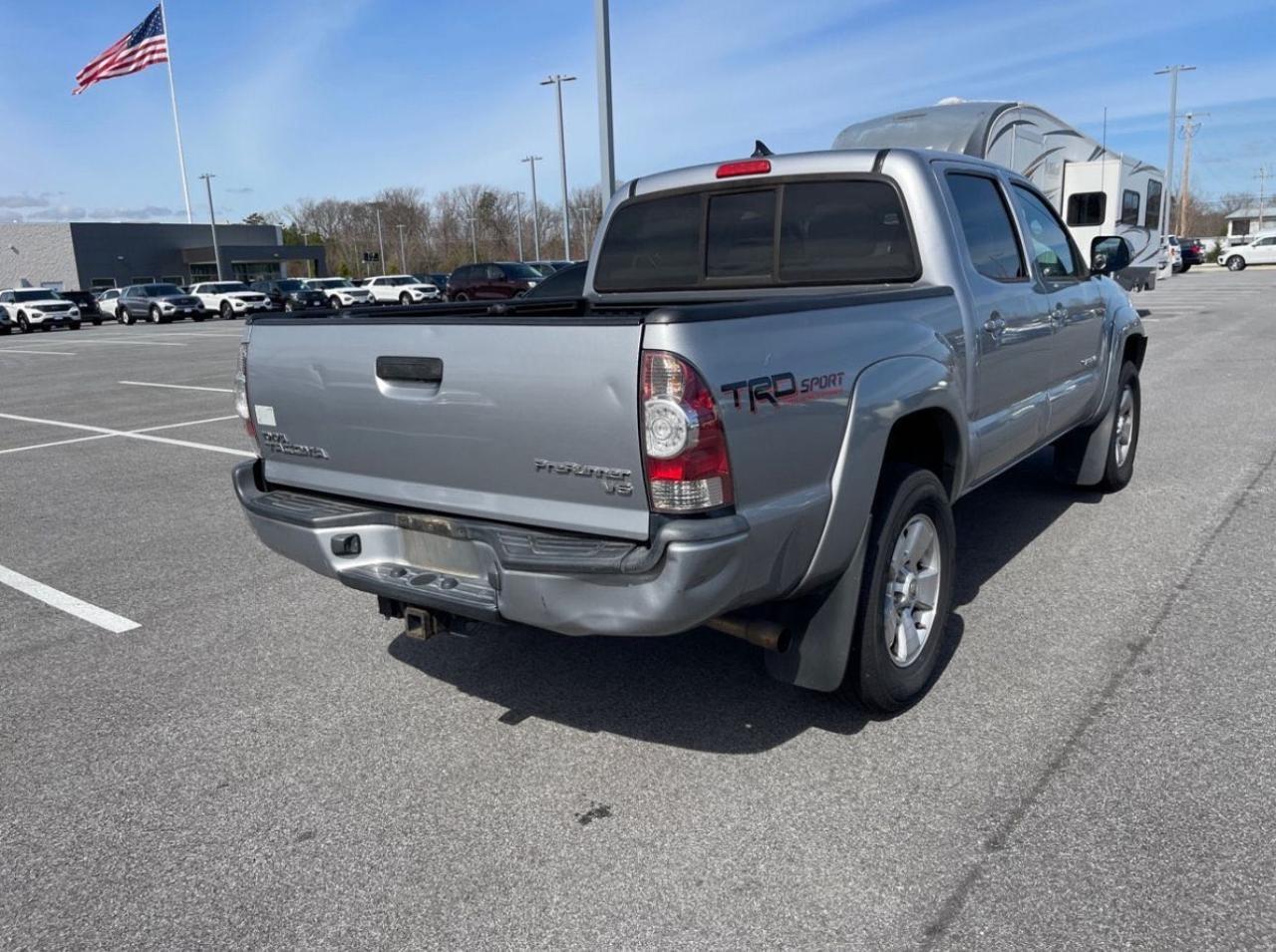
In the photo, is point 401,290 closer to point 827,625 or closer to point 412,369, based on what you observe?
point 412,369

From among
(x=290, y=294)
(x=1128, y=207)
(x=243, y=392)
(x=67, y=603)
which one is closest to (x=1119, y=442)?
(x=243, y=392)

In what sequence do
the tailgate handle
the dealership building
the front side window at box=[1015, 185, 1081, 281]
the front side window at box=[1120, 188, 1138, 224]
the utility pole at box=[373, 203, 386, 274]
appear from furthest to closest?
the utility pole at box=[373, 203, 386, 274], the dealership building, the front side window at box=[1120, 188, 1138, 224], the front side window at box=[1015, 185, 1081, 281], the tailgate handle

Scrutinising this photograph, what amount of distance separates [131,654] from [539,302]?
234cm

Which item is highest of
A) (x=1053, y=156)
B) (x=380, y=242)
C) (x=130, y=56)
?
(x=130, y=56)

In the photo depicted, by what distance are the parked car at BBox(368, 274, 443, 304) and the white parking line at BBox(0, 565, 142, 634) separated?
35.7 meters

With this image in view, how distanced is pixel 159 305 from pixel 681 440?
44.7m

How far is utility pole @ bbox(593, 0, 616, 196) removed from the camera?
1348 cm

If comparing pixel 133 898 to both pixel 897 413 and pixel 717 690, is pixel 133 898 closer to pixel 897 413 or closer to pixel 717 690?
pixel 717 690

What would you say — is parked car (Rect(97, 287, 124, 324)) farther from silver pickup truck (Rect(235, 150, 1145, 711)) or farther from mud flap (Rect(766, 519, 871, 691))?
mud flap (Rect(766, 519, 871, 691))

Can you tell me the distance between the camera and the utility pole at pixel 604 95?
Answer: 13484 millimetres

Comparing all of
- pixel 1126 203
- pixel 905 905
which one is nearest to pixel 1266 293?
pixel 1126 203

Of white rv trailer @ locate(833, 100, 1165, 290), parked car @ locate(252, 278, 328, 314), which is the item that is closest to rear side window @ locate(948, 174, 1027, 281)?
white rv trailer @ locate(833, 100, 1165, 290)

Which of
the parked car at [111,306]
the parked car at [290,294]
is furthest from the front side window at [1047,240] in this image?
the parked car at [111,306]

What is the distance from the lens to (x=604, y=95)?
1385cm
